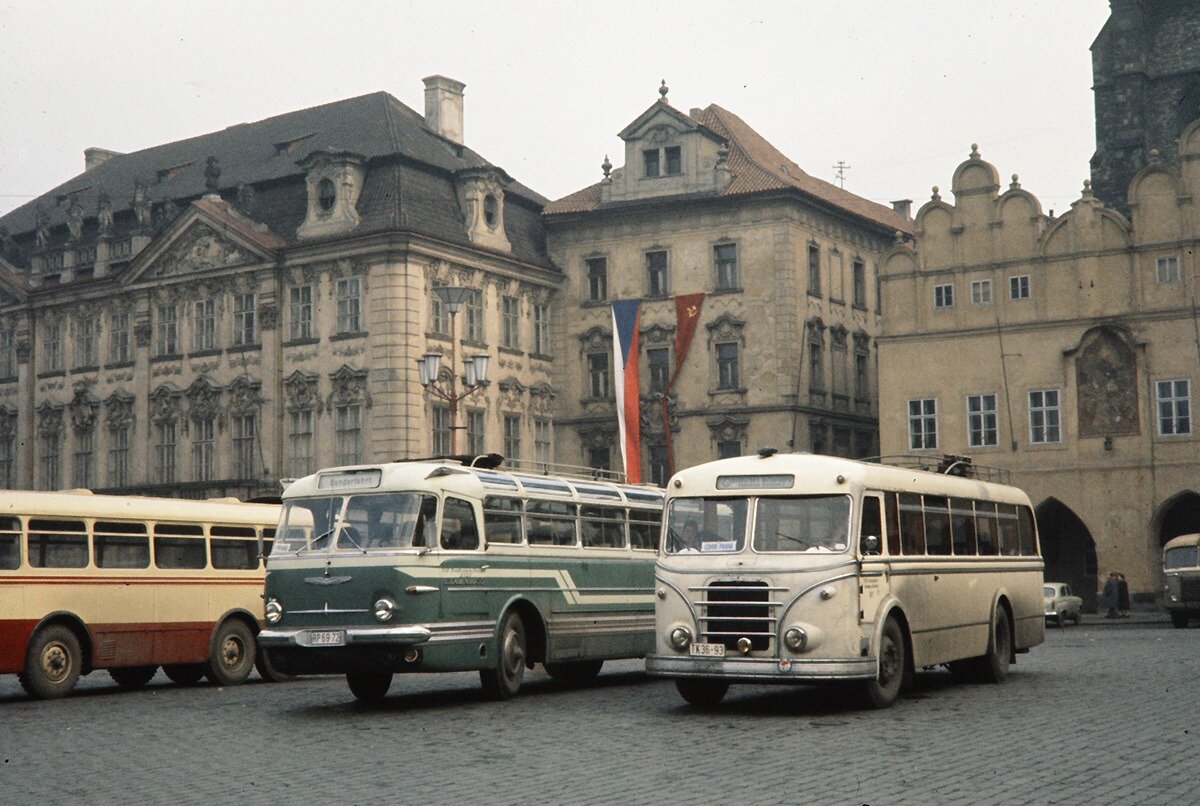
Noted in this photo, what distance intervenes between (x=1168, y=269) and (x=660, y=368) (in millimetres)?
17125

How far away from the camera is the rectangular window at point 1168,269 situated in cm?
4609

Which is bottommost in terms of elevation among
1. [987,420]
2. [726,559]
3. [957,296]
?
[726,559]

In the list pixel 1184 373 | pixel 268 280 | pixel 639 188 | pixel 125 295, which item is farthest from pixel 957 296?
pixel 125 295

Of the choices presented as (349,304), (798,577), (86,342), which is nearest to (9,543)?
(798,577)

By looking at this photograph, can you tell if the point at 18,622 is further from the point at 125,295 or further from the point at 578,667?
the point at 125,295

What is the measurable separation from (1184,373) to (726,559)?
3258 centimetres

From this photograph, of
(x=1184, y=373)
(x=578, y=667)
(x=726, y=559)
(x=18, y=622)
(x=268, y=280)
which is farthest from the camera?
(x=268, y=280)

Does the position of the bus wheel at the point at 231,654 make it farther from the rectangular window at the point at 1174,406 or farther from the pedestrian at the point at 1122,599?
the rectangular window at the point at 1174,406

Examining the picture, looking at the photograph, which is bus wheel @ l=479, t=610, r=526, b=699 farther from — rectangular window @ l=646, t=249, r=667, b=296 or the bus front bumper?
rectangular window @ l=646, t=249, r=667, b=296

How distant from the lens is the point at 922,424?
49.6 m

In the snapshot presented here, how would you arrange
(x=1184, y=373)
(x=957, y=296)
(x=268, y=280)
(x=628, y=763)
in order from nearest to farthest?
(x=628, y=763), (x=1184, y=373), (x=957, y=296), (x=268, y=280)

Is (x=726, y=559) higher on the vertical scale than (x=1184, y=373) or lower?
lower

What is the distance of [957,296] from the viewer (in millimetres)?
48938

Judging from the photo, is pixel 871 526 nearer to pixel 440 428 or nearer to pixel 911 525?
pixel 911 525
